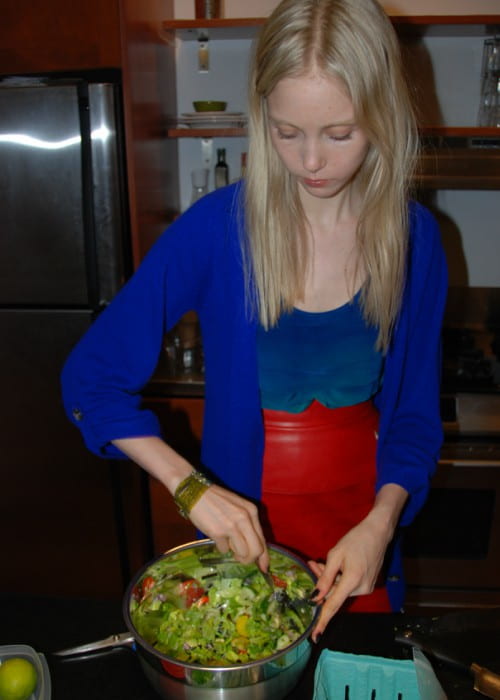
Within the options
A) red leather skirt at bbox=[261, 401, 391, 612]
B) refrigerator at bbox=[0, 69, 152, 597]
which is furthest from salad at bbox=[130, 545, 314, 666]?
refrigerator at bbox=[0, 69, 152, 597]

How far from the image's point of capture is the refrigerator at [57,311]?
1786 mm

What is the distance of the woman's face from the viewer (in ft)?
2.70

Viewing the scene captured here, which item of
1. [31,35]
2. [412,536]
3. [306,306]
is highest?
[31,35]

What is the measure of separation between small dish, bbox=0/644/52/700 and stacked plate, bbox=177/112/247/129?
175cm

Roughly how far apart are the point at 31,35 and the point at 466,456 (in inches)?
70.6

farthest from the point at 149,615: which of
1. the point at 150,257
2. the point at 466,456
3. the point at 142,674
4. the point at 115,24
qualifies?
the point at 115,24

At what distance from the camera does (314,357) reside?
1072 millimetres

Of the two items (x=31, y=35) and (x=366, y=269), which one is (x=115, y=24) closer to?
(x=31, y=35)

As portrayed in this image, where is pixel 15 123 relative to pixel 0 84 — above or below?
below

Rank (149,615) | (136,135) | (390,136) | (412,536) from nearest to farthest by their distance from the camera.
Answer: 1. (149,615)
2. (390,136)
3. (136,135)
4. (412,536)

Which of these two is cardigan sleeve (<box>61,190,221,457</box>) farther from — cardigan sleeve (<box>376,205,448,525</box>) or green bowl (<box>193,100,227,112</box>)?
green bowl (<box>193,100,227,112</box>)

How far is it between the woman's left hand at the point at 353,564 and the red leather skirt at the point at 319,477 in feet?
0.60

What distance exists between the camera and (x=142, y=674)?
0.76m

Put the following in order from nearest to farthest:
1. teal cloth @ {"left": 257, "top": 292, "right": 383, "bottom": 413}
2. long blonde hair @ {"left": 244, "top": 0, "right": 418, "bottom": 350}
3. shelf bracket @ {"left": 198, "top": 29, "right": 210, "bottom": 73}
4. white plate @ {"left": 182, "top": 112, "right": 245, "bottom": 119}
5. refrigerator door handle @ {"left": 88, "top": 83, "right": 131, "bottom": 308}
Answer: long blonde hair @ {"left": 244, "top": 0, "right": 418, "bottom": 350} → teal cloth @ {"left": 257, "top": 292, "right": 383, "bottom": 413} → refrigerator door handle @ {"left": 88, "top": 83, "right": 131, "bottom": 308} → white plate @ {"left": 182, "top": 112, "right": 245, "bottom": 119} → shelf bracket @ {"left": 198, "top": 29, "right": 210, "bottom": 73}
